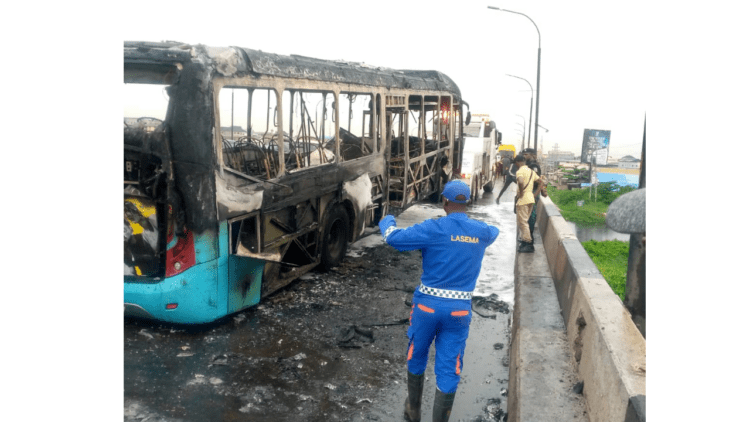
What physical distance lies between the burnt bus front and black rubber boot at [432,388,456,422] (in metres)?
2.58

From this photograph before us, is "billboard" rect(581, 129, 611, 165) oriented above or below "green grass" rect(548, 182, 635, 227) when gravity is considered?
above

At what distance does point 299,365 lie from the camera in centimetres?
531

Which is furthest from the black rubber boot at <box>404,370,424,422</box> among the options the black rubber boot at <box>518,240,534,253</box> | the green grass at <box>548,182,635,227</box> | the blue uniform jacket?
the green grass at <box>548,182,635,227</box>

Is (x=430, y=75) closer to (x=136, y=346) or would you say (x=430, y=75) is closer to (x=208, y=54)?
(x=208, y=54)

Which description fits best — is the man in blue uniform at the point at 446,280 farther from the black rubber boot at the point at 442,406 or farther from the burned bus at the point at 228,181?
the burned bus at the point at 228,181

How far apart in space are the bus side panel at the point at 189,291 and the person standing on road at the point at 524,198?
449 centimetres

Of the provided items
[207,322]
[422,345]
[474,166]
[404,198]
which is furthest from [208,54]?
[474,166]

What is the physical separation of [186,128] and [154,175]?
539mm

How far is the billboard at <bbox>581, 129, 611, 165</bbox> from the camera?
71.2ft

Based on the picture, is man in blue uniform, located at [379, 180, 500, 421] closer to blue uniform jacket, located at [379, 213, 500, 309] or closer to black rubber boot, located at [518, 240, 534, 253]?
blue uniform jacket, located at [379, 213, 500, 309]

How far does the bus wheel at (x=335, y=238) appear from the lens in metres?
8.02

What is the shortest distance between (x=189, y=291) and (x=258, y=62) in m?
2.37

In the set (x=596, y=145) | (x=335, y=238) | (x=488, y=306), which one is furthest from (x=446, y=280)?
(x=596, y=145)

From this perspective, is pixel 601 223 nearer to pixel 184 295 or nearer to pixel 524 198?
pixel 524 198
